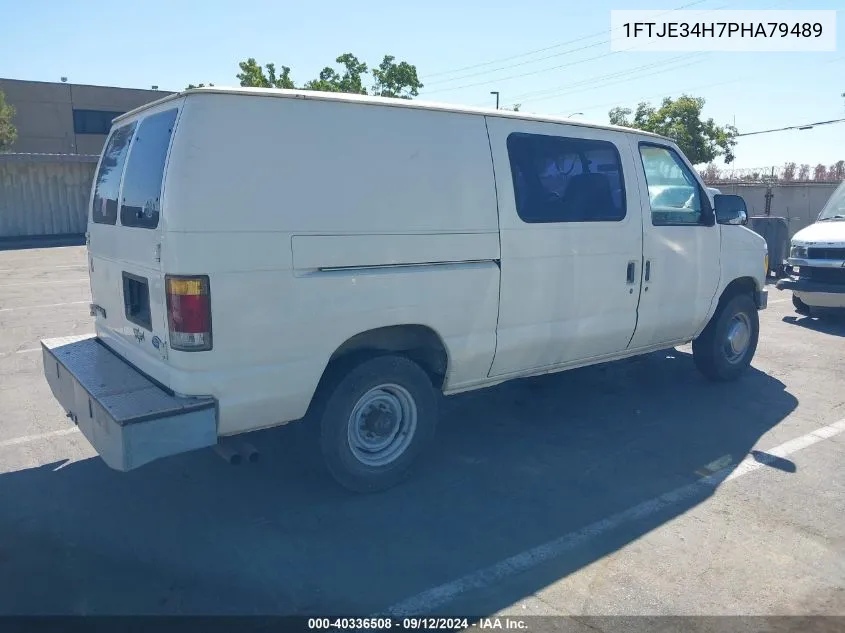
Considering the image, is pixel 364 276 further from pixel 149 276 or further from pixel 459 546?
pixel 459 546

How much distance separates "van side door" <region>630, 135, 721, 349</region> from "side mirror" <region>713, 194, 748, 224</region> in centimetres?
8

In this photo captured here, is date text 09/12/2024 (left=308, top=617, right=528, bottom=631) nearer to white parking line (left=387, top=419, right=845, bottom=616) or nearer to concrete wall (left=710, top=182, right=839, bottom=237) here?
white parking line (left=387, top=419, right=845, bottom=616)

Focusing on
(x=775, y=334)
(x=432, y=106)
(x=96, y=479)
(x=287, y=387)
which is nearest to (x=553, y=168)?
(x=432, y=106)

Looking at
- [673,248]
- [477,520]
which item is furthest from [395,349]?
[673,248]

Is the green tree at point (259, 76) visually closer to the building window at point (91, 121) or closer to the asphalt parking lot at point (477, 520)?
the building window at point (91, 121)

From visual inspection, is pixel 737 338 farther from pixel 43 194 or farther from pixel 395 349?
pixel 43 194

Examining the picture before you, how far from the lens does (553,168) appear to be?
5016 millimetres

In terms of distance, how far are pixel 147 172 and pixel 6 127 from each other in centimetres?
3583

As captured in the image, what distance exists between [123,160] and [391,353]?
6.98 feet

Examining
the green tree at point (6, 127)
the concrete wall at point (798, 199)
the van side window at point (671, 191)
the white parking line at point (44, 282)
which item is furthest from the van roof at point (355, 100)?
the green tree at point (6, 127)

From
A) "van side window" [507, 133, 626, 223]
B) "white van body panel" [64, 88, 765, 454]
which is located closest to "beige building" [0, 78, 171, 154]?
"van side window" [507, 133, 626, 223]

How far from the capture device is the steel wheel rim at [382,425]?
4316mm

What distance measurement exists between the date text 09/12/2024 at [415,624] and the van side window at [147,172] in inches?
86.5

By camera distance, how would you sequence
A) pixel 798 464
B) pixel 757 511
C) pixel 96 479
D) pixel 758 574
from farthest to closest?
pixel 798 464 → pixel 96 479 → pixel 757 511 → pixel 758 574
